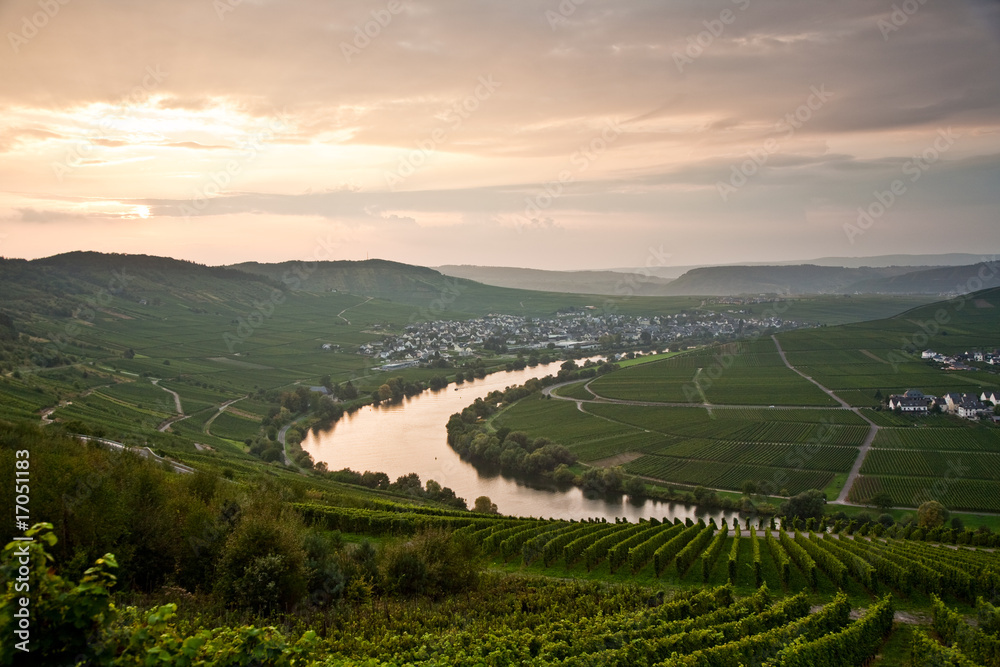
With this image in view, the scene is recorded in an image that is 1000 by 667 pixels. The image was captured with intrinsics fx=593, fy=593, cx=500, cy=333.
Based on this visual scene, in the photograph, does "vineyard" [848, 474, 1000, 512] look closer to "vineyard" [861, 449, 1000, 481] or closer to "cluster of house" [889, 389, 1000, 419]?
"vineyard" [861, 449, 1000, 481]

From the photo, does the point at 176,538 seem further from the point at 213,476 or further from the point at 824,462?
the point at 824,462

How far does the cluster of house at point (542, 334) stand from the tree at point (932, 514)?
3792 inches

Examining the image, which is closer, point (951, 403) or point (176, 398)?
point (951, 403)

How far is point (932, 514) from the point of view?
43.7 meters

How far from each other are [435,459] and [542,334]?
10680 cm

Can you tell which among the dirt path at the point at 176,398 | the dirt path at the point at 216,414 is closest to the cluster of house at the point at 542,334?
the dirt path at the point at 216,414

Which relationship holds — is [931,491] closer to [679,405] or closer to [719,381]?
[679,405]

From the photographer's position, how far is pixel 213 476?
26.5m

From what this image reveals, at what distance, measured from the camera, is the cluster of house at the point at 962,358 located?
91.9 meters

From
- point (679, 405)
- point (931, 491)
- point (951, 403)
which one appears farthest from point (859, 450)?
point (679, 405)

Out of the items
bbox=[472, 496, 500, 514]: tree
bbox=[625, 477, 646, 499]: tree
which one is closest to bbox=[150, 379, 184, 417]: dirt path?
bbox=[472, 496, 500, 514]: tree

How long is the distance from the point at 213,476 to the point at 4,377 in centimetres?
5634

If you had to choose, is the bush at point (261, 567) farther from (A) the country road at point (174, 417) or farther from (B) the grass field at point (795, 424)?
(A) the country road at point (174, 417)

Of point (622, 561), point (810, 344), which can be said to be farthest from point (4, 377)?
point (810, 344)
